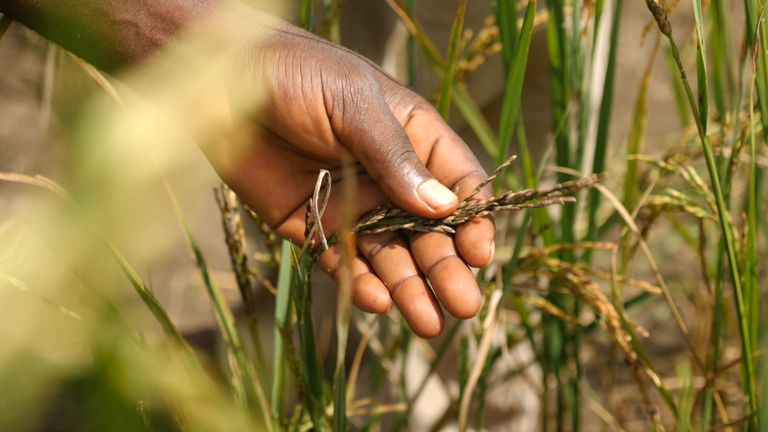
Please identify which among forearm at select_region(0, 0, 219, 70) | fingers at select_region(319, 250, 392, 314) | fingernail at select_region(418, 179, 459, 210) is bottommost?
fingers at select_region(319, 250, 392, 314)

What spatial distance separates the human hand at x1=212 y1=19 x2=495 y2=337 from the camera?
77 centimetres

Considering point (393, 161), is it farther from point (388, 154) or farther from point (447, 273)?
point (447, 273)

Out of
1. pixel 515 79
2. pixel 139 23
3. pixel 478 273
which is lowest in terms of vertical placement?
pixel 478 273

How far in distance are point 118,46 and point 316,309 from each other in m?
1.01

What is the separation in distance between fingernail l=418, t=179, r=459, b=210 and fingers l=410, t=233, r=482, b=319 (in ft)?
0.19

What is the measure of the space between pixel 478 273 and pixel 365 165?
1.03 feet

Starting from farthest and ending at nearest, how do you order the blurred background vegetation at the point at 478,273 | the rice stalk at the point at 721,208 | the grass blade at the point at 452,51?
Result: the grass blade at the point at 452,51, the rice stalk at the point at 721,208, the blurred background vegetation at the point at 478,273

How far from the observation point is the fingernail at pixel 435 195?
757 millimetres

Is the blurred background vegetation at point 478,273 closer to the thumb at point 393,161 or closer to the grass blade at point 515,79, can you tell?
the grass blade at point 515,79

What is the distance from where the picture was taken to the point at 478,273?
3.49ft

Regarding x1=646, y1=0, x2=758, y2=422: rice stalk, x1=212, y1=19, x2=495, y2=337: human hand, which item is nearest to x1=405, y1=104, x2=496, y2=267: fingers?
x1=212, y1=19, x2=495, y2=337: human hand

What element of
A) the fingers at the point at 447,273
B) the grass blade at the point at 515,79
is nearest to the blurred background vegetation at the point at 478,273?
the grass blade at the point at 515,79

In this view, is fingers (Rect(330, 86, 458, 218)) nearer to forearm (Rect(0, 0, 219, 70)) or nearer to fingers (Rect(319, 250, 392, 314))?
fingers (Rect(319, 250, 392, 314))

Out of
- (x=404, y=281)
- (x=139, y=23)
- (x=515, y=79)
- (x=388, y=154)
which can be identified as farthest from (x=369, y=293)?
(x=139, y=23)
